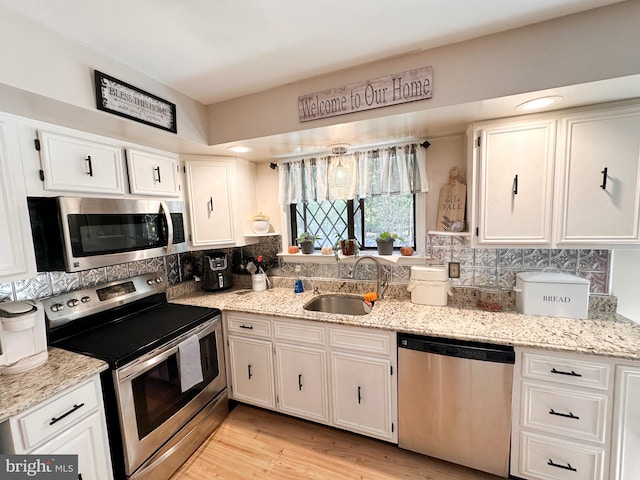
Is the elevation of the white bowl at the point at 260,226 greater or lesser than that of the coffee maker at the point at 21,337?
greater

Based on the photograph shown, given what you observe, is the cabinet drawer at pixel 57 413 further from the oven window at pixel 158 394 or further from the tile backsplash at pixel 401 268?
the tile backsplash at pixel 401 268

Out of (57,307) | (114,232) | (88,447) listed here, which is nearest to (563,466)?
(88,447)

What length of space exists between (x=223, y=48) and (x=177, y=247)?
1373 millimetres

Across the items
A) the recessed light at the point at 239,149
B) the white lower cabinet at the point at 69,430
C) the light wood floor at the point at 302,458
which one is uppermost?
the recessed light at the point at 239,149

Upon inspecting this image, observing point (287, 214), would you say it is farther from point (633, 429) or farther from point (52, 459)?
point (633, 429)

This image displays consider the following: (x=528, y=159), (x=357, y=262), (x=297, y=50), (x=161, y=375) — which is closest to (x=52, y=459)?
(x=161, y=375)

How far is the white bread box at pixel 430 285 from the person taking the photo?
194 centimetres

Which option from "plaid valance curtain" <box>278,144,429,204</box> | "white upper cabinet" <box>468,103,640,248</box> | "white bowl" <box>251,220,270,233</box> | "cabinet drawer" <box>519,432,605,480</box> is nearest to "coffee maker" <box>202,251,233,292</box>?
"white bowl" <box>251,220,270,233</box>

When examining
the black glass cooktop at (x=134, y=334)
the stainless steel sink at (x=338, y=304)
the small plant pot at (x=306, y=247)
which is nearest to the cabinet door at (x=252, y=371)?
the black glass cooktop at (x=134, y=334)

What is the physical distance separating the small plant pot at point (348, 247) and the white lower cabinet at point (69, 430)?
1.77m

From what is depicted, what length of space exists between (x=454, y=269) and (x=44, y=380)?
8.18 ft

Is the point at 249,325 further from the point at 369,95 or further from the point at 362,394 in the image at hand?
the point at 369,95

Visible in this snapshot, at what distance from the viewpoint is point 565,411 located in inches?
54.6

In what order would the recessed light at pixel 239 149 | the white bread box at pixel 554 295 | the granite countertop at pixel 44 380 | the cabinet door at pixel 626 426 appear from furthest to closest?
the recessed light at pixel 239 149, the white bread box at pixel 554 295, the cabinet door at pixel 626 426, the granite countertop at pixel 44 380
